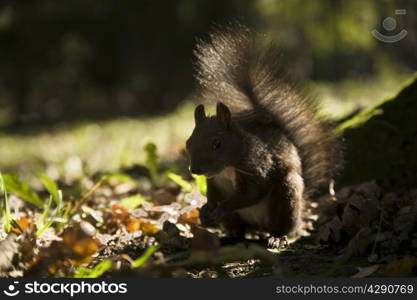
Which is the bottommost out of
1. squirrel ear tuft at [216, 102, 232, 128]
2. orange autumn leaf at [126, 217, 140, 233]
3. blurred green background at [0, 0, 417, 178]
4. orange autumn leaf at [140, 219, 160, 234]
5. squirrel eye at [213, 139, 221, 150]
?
orange autumn leaf at [140, 219, 160, 234]

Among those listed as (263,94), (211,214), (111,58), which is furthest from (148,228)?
(111,58)

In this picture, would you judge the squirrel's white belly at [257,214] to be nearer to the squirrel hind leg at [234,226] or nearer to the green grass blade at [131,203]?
the squirrel hind leg at [234,226]

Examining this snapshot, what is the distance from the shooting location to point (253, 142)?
3.05 m

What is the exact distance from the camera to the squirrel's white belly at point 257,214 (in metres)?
3.13

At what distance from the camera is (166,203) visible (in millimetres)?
3617

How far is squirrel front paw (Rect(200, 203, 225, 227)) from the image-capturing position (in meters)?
2.98

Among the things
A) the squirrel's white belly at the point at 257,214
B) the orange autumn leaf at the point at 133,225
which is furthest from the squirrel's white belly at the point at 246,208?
the orange autumn leaf at the point at 133,225

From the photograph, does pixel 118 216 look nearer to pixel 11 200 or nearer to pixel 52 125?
pixel 11 200

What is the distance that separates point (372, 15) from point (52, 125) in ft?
18.7

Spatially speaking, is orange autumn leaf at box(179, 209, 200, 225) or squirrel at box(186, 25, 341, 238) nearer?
squirrel at box(186, 25, 341, 238)

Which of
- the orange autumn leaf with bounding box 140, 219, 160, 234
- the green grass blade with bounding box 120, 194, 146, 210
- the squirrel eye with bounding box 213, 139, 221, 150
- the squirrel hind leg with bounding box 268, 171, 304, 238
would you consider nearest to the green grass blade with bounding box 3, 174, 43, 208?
the green grass blade with bounding box 120, 194, 146, 210

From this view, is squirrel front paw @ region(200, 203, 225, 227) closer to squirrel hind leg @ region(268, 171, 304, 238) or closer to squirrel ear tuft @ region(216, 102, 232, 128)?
squirrel hind leg @ region(268, 171, 304, 238)

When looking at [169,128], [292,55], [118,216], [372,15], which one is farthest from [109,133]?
[292,55]

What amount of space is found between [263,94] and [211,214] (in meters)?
0.69
